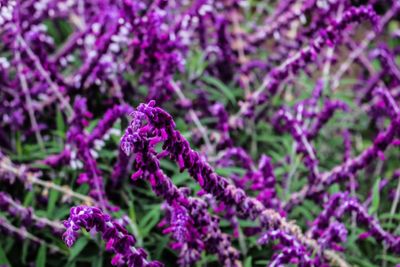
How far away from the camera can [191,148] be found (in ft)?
8.48

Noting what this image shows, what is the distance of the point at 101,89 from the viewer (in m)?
4.07

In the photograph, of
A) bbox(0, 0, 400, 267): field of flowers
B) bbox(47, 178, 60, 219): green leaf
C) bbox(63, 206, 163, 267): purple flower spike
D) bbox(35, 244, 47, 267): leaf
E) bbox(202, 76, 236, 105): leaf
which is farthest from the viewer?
bbox(202, 76, 236, 105): leaf

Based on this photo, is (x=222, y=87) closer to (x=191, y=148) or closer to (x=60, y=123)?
(x=60, y=123)

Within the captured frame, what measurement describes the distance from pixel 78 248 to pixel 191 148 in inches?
40.6

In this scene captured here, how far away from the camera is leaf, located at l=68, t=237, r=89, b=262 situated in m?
3.14

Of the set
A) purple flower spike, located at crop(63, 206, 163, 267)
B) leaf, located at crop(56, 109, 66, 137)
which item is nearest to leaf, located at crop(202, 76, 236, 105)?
leaf, located at crop(56, 109, 66, 137)

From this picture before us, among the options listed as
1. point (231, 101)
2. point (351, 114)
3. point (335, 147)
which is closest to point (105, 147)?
point (231, 101)

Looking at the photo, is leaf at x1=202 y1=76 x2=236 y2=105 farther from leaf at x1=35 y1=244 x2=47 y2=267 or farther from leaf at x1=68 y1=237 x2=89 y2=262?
leaf at x1=35 y1=244 x2=47 y2=267

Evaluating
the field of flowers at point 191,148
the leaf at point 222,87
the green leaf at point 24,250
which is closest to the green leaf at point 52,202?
the field of flowers at point 191,148

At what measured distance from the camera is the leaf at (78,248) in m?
3.14

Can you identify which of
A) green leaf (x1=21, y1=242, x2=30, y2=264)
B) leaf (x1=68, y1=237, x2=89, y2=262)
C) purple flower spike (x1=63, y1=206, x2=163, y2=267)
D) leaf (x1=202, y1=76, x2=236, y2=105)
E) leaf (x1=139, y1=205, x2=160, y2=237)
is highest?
leaf (x1=202, y1=76, x2=236, y2=105)

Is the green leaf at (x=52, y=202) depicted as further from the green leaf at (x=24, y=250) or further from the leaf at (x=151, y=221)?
the leaf at (x=151, y=221)

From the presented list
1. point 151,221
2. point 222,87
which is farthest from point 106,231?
point 222,87

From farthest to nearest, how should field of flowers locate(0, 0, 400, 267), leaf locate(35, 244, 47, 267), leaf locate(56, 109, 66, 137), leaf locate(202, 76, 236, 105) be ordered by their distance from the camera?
leaf locate(202, 76, 236, 105)
leaf locate(56, 109, 66, 137)
leaf locate(35, 244, 47, 267)
field of flowers locate(0, 0, 400, 267)
